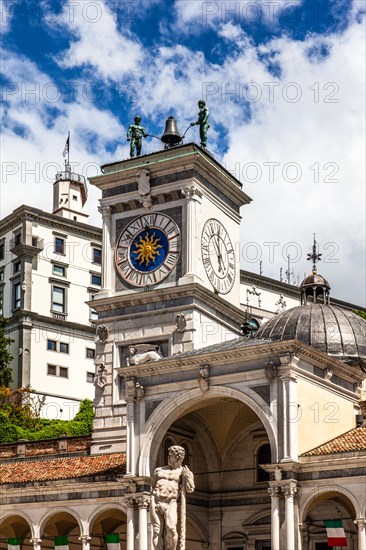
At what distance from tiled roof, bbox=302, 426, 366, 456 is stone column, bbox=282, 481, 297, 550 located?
1519mm

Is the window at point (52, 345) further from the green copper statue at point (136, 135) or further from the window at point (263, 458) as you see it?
the window at point (263, 458)

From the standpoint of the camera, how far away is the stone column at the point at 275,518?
38844 mm

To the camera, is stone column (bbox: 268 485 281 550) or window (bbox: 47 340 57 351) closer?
stone column (bbox: 268 485 281 550)

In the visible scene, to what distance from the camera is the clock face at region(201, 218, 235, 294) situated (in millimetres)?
52906

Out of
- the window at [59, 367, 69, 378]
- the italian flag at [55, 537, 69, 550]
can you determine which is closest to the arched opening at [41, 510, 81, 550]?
the italian flag at [55, 537, 69, 550]

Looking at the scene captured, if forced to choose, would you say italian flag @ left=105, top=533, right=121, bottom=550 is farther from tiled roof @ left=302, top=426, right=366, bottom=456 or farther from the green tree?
the green tree

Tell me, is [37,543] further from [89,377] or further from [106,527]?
[89,377]

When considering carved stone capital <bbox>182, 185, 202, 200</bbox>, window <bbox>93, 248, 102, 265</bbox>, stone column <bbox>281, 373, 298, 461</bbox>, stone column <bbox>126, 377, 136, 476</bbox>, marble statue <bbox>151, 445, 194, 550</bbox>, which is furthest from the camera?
window <bbox>93, 248, 102, 265</bbox>

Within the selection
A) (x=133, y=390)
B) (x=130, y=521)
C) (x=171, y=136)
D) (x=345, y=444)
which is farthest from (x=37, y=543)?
(x=171, y=136)

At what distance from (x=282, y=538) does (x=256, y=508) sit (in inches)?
303

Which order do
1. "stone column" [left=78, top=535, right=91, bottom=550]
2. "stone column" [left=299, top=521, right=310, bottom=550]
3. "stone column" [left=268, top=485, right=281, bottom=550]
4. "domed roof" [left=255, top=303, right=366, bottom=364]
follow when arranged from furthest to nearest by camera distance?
1. "domed roof" [left=255, top=303, right=366, bottom=364]
2. "stone column" [left=78, top=535, right=91, bottom=550]
3. "stone column" [left=299, top=521, right=310, bottom=550]
4. "stone column" [left=268, top=485, right=281, bottom=550]

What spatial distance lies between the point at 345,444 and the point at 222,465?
8.71 metres

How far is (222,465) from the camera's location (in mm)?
48125

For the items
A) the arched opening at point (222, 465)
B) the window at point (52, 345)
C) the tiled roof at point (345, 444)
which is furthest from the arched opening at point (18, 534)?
the window at point (52, 345)
